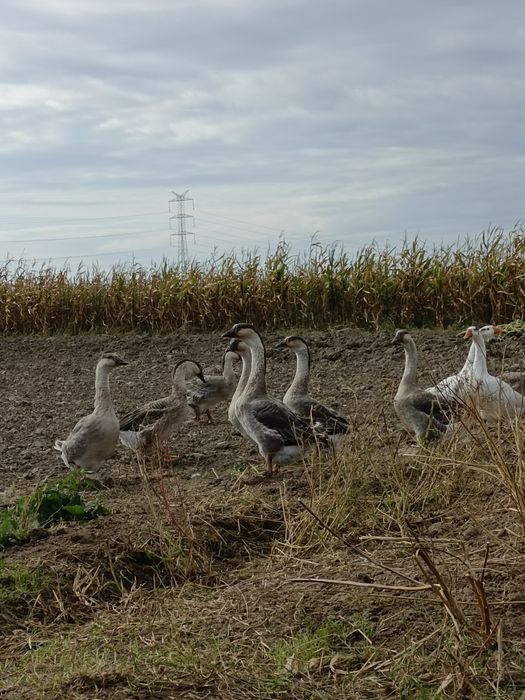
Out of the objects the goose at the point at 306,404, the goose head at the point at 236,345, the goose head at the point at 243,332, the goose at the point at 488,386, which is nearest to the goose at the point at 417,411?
the goose at the point at 488,386

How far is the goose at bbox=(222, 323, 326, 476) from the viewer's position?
355 inches

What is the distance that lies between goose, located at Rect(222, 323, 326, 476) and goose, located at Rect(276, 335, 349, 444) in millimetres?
179

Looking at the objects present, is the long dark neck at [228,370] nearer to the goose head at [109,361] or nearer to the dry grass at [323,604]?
the goose head at [109,361]

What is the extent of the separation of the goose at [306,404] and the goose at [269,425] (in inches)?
7.1

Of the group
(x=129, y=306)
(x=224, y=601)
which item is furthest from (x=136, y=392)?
(x=224, y=601)

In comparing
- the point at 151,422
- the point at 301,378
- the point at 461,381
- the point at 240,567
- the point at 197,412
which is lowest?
the point at 240,567

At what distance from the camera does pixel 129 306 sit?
2277cm

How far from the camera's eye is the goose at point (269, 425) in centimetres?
902

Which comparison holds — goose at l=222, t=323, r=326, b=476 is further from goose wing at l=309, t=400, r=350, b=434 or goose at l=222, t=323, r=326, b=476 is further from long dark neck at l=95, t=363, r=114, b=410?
long dark neck at l=95, t=363, r=114, b=410

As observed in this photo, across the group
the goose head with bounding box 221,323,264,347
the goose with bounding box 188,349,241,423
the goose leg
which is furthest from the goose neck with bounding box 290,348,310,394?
the goose leg

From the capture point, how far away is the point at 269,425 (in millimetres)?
9148

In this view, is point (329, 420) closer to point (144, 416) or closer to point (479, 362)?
point (144, 416)

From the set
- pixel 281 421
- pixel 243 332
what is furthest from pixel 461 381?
pixel 243 332

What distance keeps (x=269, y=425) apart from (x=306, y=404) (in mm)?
1254
